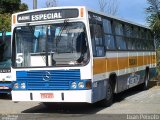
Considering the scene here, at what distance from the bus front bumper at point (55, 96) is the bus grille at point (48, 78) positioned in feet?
0.47

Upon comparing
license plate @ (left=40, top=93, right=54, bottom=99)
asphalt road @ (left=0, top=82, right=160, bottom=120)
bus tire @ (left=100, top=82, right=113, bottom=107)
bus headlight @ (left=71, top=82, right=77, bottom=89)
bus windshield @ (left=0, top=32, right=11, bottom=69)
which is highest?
bus windshield @ (left=0, top=32, right=11, bottom=69)

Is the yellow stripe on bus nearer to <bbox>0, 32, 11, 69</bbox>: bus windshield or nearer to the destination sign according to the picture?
the destination sign

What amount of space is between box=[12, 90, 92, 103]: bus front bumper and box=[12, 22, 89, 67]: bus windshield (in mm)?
796

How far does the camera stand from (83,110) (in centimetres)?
1433

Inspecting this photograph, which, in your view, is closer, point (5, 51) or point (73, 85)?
point (73, 85)

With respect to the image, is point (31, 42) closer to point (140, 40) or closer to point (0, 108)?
point (0, 108)

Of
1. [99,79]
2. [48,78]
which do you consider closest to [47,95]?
[48,78]

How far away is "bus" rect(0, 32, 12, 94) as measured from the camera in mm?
17531

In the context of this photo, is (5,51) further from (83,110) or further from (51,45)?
(51,45)

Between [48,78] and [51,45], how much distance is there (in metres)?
0.97

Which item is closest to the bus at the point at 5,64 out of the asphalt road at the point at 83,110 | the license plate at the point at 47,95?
the asphalt road at the point at 83,110

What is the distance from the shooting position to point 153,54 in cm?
2277

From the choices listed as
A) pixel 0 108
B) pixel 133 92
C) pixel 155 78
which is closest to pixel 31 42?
pixel 0 108

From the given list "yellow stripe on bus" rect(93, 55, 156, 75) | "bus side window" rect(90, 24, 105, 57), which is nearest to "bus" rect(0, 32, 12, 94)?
"yellow stripe on bus" rect(93, 55, 156, 75)
